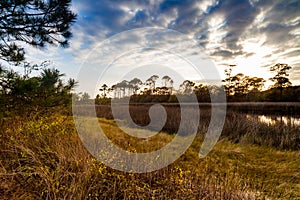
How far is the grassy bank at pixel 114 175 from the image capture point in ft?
7.92

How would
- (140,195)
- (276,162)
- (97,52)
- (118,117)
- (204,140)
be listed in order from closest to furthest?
(140,195) → (97,52) → (276,162) → (204,140) → (118,117)

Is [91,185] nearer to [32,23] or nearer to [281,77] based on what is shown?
[32,23]

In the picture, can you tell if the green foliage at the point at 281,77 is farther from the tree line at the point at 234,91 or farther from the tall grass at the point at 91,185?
the tall grass at the point at 91,185

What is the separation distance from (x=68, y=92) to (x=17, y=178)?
7.69 ft

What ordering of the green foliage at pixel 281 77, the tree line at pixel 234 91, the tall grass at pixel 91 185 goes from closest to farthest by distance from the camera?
the tall grass at pixel 91 185 < the tree line at pixel 234 91 < the green foliage at pixel 281 77

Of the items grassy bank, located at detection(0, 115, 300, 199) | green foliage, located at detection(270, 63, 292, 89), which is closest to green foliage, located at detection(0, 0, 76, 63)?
grassy bank, located at detection(0, 115, 300, 199)

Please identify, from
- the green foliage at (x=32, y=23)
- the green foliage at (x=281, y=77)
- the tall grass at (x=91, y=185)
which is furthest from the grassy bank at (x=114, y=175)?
the green foliage at (x=281, y=77)

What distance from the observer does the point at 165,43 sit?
5207 millimetres

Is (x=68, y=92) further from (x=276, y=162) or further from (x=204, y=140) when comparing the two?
(x=276, y=162)

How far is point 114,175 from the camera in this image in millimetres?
2750

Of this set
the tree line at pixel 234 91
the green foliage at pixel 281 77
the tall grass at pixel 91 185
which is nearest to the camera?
the tall grass at pixel 91 185

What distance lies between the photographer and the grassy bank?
7.92ft

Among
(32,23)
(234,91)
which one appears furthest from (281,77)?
(32,23)

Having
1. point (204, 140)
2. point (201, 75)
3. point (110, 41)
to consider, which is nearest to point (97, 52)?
point (110, 41)
